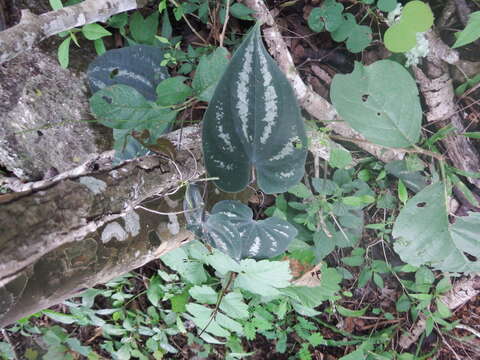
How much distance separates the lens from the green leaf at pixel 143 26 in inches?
46.6

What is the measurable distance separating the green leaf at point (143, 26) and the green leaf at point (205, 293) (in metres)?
0.82

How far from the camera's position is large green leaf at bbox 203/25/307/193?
66cm

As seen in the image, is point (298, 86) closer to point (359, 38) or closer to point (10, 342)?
point (359, 38)

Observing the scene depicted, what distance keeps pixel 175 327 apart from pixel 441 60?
54.8 inches

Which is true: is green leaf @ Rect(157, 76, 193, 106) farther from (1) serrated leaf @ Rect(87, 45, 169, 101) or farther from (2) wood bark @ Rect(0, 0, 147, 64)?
(2) wood bark @ Rect(0, 0, 147, 64)

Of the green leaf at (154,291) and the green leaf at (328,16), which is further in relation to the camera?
the green leaf at (154,291)

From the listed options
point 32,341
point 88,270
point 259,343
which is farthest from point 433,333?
point 32,341

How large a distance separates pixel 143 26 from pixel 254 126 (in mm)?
688

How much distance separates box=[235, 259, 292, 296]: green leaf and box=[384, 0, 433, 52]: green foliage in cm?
65

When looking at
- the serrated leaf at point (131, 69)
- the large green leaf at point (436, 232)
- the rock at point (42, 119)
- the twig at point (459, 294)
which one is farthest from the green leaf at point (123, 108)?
the twig at point (459, 294)

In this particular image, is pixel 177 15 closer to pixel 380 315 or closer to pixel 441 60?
pixel 441 60

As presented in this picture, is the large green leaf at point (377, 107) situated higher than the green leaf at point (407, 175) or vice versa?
the large green leaf at point (377, 107)

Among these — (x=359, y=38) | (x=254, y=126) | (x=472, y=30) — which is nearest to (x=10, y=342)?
(x=254, y=126)

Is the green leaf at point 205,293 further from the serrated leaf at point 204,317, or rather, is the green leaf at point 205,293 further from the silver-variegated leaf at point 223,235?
the silver-variegated leaf at point 223,235
